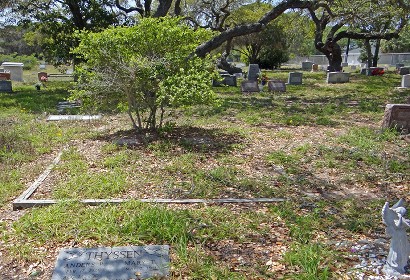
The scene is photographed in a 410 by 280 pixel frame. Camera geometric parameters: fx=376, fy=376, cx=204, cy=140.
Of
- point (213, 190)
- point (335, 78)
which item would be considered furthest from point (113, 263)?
point (335, 78)

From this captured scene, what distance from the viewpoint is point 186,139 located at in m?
6.68

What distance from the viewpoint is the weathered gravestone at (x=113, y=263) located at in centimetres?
281

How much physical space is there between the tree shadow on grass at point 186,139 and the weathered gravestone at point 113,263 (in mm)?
2997

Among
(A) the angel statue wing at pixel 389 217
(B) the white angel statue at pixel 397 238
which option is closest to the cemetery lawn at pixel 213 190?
(B) the white angel statue at pixel 397 238

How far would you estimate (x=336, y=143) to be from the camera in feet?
21.8

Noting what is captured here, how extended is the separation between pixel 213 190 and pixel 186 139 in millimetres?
2340

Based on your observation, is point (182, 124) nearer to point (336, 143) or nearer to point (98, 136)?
point (98, 136)

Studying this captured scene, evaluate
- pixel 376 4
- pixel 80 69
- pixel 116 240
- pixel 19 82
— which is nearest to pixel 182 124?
pixel 80 69

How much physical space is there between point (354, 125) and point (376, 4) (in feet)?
24.0

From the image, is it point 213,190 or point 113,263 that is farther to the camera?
point 213,190

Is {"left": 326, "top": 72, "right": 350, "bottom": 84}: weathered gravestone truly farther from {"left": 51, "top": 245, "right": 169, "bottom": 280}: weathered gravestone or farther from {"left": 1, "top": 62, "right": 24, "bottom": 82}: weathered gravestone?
{"left": 51, "top": 245, "right": 169, "bottom": 280}: weathered gravestone

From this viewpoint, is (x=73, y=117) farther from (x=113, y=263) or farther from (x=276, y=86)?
(x=276, y=86)

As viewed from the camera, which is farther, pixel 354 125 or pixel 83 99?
pixel 354 125

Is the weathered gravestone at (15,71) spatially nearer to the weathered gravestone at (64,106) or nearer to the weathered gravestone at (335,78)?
the weathered gravestone at (64,106)
